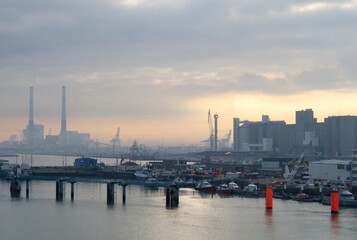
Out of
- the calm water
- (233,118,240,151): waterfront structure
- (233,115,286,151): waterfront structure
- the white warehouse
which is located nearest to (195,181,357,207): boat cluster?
the calm water

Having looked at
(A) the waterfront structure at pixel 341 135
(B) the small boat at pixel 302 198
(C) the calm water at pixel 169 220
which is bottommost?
(C) the calm water at pixel 169 220

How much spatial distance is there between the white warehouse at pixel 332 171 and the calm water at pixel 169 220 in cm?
847

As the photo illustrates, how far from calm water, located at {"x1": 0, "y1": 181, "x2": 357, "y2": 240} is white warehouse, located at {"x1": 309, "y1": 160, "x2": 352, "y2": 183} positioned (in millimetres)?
8468

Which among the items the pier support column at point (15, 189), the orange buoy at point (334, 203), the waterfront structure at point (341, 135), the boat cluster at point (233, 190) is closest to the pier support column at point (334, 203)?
the orange buoy at point (334, 203)

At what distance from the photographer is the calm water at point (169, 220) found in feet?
84.0

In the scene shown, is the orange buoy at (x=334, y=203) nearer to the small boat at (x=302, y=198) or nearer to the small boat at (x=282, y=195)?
the small boat at (x=302, y=198)

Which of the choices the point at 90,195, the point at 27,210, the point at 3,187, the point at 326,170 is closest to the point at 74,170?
the point at 3,187

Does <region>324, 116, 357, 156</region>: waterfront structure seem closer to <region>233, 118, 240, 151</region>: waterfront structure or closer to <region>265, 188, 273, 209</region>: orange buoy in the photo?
<region>233, 118, 240, 151</region>: waterfront structure

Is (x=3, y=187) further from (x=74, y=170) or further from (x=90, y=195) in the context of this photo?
(x=74, y=170)

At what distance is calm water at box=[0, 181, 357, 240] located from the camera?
25.6m

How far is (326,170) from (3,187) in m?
25.3

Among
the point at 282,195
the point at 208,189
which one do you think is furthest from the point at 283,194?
the point at 208,189

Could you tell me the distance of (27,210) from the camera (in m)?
32.9

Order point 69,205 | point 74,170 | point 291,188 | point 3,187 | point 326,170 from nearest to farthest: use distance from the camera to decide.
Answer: point 69,205, point 291,188, point 326,170, point 3,187, point 74,170
